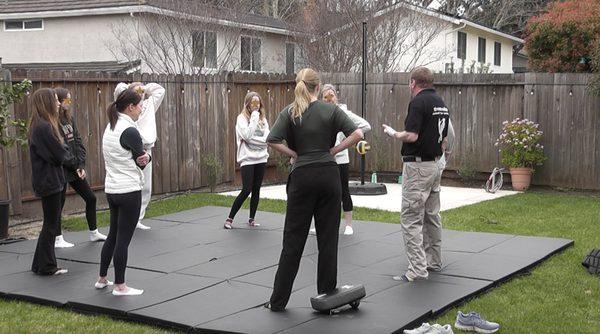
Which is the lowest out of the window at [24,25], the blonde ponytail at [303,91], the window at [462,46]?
the blonde ponytail at [303,91]

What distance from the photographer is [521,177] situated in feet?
39.6

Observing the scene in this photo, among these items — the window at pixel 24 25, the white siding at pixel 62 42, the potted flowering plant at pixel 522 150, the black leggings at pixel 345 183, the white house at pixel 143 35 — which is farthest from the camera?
the window at pixel 24 25

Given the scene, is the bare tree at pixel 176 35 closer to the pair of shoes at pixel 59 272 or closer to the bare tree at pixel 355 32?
the bare tree at pixel 355 32

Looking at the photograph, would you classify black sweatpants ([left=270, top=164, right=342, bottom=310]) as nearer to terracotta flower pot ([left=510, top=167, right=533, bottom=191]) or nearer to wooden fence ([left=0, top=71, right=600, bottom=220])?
wooden fence ([left=0, top=71, right=600, bottom=220])

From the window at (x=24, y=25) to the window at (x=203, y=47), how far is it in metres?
4.98

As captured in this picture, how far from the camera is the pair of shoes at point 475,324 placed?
480cm

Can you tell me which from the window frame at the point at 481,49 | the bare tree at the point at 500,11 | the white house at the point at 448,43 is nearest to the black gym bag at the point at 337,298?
the white house at the point at 448,43

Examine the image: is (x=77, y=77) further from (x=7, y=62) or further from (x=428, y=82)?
(x=7, y=62)

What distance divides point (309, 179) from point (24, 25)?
18.2m

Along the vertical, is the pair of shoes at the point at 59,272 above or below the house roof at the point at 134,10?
below

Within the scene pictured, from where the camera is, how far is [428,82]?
6047 mm

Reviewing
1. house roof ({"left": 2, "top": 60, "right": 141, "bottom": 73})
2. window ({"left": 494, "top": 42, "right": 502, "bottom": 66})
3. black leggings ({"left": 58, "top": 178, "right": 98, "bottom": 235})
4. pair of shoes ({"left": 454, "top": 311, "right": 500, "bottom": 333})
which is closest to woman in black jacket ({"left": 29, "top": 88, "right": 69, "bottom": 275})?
black leggings ({"left": 58, "top": 178, "right": 98, "bottom": 235})

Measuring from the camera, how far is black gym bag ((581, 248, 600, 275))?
20.7 feet

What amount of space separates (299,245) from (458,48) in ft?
69.7
